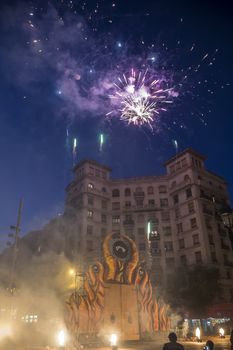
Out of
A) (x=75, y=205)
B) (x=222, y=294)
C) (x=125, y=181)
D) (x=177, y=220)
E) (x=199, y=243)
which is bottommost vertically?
(x=222, y=294)

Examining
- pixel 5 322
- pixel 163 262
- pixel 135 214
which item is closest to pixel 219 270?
pixel 163 262

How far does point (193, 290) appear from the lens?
134ft

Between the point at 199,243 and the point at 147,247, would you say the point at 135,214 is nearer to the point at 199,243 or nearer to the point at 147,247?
the point at 147,247

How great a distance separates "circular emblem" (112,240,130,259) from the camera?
25.1m

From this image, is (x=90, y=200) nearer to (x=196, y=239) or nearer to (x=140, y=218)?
(x=140, y=218)

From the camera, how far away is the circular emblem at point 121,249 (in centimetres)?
2508

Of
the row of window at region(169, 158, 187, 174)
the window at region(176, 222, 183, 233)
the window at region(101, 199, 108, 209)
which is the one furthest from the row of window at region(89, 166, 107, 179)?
the window at region(176, 222, 183, 233)

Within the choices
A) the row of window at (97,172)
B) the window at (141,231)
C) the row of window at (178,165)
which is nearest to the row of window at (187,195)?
the row of window at (178,165)

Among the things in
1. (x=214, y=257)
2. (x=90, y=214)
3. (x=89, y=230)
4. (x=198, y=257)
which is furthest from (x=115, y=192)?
(x=214, y=257)

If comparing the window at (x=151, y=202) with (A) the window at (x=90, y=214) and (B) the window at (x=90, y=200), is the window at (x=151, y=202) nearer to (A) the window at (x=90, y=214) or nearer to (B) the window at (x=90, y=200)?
(B) the window at (x=90, y=200)

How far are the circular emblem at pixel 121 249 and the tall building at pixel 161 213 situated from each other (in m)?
24.3

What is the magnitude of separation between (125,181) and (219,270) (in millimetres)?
24258

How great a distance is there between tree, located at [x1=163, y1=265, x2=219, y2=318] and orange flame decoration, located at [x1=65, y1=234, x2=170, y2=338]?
1703 centimetres

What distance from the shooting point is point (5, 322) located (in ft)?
84.1
